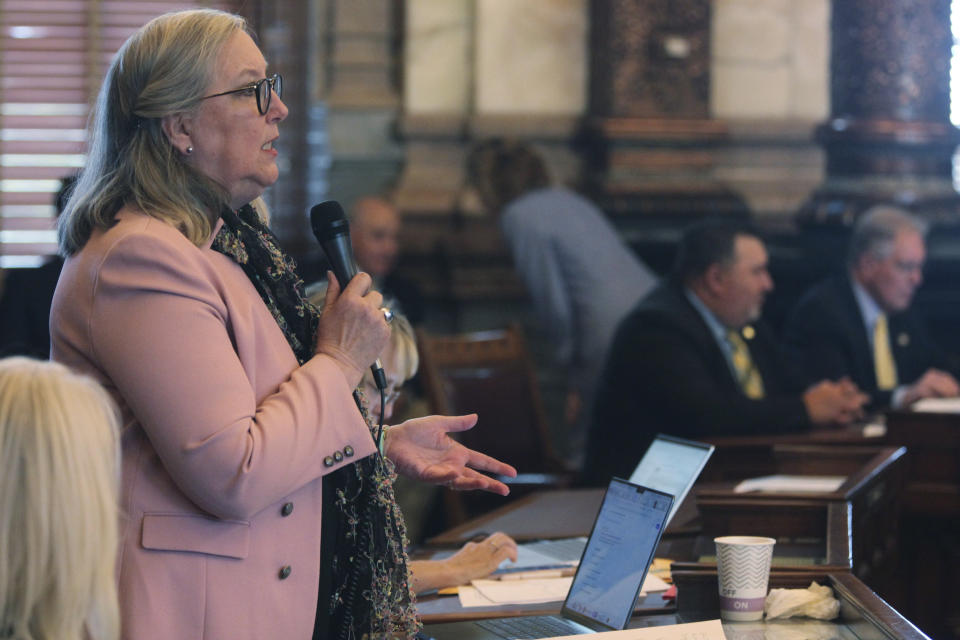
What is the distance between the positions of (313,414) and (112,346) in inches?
10.6

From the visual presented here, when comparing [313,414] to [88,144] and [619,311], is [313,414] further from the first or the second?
[619,311]

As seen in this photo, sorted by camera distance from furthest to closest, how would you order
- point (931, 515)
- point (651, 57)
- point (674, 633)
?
point (651, 57)
point (931, 515)
point (674, 633)

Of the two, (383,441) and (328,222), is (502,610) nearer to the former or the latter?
(383,441)

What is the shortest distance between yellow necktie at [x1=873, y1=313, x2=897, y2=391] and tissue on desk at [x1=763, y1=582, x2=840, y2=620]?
121 inches

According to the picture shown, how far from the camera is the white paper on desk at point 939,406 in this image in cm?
357

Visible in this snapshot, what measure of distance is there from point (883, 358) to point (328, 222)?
3.43 meters

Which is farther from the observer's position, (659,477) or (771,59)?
(771,59)

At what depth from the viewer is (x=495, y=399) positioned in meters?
4.25

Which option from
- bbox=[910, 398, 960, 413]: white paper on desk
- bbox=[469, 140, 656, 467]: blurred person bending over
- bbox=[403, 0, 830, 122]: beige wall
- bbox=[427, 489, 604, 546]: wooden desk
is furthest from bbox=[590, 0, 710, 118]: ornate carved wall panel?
bbox=[427, 489, 604, 546]: wooden desk

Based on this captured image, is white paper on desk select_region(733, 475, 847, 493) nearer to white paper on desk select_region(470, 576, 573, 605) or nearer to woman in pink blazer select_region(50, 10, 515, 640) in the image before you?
white paper on desk select_region(470, 576, 573, 605)

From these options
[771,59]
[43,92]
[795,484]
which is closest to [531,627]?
[795,484]

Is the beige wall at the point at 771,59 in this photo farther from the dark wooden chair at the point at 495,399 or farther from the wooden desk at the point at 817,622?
the wooden desk at the point at 817,622

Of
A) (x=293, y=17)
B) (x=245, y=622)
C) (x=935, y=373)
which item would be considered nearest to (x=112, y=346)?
(x=245, y=622)

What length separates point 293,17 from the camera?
5836mm
